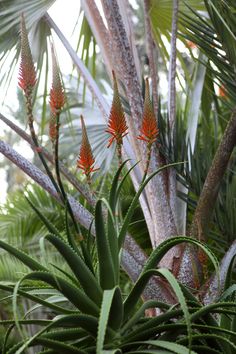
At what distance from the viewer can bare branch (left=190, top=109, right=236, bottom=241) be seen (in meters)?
2.89

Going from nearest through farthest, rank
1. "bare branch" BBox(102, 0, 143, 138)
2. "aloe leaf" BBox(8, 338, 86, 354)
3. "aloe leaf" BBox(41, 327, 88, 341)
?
"aloe leaf" BBox(8, 338, 86, 354) < "aloe leaf" BBox(41, 327, 88, 341) < "bare branch" BBox(102, 0, 143, 138)

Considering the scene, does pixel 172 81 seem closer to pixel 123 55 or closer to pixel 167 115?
pixel 167 115

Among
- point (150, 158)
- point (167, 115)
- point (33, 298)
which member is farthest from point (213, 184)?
point (33, 298)

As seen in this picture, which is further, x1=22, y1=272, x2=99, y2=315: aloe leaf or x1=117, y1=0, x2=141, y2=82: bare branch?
x1=117, y1=0, x2=141, y2=82: bare branch

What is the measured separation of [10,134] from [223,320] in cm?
1321

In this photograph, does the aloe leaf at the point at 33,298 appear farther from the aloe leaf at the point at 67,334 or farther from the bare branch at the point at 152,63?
the bare branch at the point at 152,63

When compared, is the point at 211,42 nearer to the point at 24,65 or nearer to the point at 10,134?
the point at 24,65

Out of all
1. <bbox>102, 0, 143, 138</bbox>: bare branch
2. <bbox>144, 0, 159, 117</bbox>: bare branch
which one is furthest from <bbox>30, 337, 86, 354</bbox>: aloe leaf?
<bbox>144, 0, 159, 117</bbox>: bare branch

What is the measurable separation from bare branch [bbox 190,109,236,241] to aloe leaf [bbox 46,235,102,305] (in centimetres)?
89

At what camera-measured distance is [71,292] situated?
201 cm

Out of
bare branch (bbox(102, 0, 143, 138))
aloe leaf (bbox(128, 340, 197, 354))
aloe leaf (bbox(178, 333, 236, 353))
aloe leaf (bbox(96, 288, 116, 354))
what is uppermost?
bare branch (bbox(102, 0, 143, 138))

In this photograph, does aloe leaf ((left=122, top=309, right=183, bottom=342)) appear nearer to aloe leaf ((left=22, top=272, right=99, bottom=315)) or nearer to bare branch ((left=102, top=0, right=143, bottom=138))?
aloe leaf ((left=22, top=272, right=99, bottom=315))

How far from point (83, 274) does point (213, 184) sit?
3.34ft

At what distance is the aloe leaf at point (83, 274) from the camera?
2031 mm
